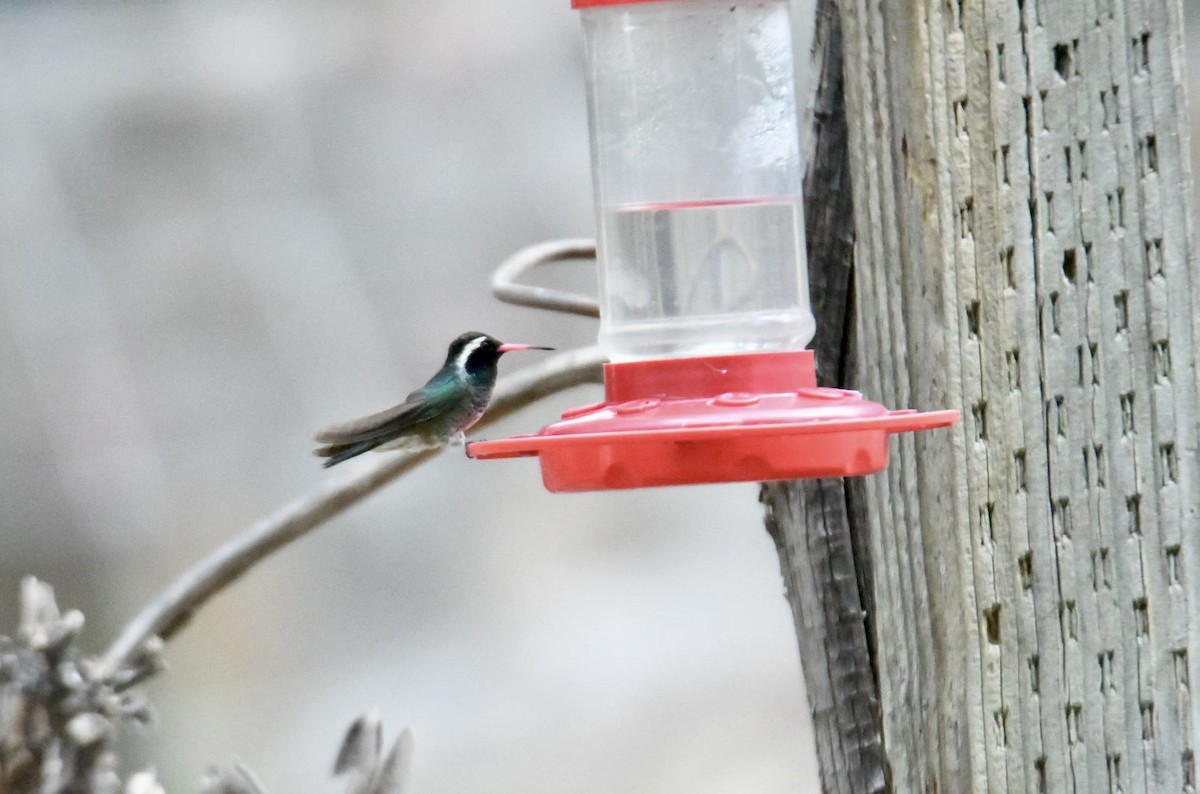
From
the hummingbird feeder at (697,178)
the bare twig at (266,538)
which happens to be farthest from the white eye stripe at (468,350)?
the hummingbird feeder at (697,178)

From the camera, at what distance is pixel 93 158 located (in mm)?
5176

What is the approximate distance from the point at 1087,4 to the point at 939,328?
1.26ft

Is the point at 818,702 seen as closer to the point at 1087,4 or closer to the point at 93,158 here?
the point at 1087,4

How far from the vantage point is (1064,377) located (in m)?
1.49

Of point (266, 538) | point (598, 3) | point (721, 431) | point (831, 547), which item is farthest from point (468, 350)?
point (721, 431)

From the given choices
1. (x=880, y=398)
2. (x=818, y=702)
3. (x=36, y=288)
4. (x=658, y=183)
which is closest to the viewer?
(x=880, y=398)

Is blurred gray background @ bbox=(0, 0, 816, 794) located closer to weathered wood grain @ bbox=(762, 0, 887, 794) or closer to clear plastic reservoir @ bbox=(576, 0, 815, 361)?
clear plastic reservoir @ bbox=(576, 0, 815, 361)

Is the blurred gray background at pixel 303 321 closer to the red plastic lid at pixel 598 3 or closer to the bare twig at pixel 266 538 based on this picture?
the bare twig at pixel 266 538

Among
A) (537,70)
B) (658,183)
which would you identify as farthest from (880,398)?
(537,70)

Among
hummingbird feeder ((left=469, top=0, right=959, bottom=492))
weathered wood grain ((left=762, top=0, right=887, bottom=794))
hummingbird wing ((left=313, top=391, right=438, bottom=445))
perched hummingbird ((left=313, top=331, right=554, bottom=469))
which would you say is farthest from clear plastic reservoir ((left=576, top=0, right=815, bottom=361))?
hummingbird wing ((left=313, top=391, right=438, bottom=445))

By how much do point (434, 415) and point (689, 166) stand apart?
100 centimetres

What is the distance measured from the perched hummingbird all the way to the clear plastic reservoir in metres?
0.65

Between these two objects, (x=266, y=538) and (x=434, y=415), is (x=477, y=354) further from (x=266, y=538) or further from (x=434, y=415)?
(x=266, y=538)

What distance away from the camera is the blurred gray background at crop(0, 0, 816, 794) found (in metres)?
5.05
